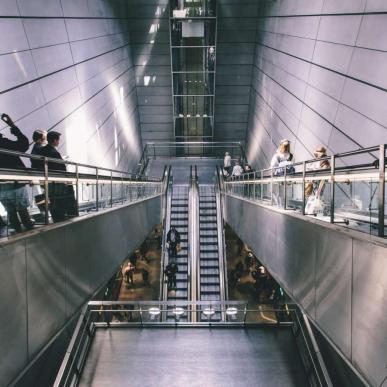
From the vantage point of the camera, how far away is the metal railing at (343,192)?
311 centimetres

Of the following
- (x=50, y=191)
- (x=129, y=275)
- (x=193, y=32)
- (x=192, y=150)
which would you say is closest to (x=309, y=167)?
(x=50, y=191)

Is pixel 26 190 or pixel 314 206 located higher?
pixel 26 190

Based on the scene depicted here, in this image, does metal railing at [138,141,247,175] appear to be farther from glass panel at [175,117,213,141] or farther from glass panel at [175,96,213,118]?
glass panel at [175,96,213,118]

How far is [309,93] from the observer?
12367 millimetres

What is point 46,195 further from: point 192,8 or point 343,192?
point 192,8

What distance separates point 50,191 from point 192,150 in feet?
76.6

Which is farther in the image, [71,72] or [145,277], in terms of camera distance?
[145,277]

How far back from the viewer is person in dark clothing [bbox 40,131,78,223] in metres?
4.30

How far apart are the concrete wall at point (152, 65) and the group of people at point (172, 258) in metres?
12.2

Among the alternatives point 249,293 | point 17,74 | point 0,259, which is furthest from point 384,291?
point 249,293

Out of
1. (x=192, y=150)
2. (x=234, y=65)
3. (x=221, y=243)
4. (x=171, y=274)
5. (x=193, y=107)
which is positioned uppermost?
(x=234, y=65)

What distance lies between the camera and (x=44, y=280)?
3.66 metres

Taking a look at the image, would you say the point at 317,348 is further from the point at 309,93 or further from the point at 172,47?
the point at 172,47

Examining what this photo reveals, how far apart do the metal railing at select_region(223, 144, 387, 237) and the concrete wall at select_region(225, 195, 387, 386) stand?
17 centimetres
